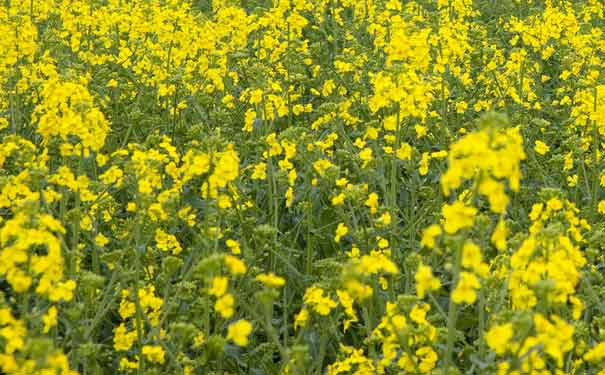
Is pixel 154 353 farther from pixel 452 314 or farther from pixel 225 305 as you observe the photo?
pixel 452 314

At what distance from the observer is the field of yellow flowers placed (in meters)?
2.86

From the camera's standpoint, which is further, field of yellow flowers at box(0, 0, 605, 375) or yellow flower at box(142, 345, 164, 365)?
yellow flower at box(142, 345, 164, 365)

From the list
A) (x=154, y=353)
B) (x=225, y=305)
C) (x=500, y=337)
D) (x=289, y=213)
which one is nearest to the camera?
(x=500, y=337)

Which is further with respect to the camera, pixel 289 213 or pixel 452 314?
pixel 289 213

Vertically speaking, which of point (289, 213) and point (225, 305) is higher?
point (225, 305)

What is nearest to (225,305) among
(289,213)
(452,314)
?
(452,314)

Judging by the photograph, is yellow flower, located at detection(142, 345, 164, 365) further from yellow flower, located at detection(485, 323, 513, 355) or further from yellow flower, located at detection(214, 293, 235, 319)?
yellow flower, located at detection(485, 323, 513, 355)

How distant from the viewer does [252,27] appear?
679cm

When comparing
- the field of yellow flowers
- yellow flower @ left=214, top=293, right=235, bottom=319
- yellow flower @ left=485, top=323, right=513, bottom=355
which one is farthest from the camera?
the field of yellow flowers

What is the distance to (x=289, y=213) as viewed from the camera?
207 inches

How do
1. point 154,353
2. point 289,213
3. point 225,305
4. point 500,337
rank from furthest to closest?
point 289,213 < point 154,353 < point 225,305 < point 500,337

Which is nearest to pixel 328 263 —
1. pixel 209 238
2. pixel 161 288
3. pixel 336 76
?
pixel 209 238

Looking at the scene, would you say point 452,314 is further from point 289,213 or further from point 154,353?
point 289,213

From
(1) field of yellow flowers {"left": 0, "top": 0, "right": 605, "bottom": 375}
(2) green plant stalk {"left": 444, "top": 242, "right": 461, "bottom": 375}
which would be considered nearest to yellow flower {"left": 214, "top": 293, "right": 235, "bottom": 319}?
(1) field of yellow flowers {"left": 0, "top": 0, "right": 605, "bottom": 375}
